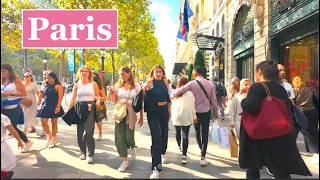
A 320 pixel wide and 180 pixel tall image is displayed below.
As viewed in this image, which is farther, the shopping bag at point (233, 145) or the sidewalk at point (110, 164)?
the shopping bag at point (233, 145)

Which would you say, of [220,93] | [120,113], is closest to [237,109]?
[120,113]

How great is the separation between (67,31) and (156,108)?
2.93 metres

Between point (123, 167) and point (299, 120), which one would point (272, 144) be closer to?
point (299, 120)

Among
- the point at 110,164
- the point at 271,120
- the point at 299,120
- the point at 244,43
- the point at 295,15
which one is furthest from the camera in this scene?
the point at 244,43

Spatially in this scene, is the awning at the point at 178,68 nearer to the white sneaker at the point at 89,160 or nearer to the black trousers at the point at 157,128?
the white sneaker at the point at 89,160

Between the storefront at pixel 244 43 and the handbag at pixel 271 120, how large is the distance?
12666mm

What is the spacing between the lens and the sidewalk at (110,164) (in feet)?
20.8

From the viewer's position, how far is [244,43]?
733 inches

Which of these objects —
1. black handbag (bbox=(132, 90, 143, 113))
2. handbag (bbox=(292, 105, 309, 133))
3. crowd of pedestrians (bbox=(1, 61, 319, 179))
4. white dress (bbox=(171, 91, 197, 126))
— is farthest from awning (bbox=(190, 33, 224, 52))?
handbag (bbox=(292, 105, 309, 133))

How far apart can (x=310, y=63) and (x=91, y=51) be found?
30.5 meters

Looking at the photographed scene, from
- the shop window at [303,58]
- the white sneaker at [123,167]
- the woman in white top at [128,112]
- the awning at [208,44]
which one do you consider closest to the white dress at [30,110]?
the woman in white top at [128,112]

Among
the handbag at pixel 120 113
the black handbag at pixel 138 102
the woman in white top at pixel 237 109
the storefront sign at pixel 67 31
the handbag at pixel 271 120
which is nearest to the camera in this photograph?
the handbag at pixel 271 120

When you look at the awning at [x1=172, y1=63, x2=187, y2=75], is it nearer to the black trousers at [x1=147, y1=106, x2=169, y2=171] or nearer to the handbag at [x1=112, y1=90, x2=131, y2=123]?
the handbag at [x1=112, y1=90, x2=131, y2=123]

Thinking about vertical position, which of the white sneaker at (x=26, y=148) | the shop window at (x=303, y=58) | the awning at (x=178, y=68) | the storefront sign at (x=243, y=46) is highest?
the awning at (x=178, y=68)
